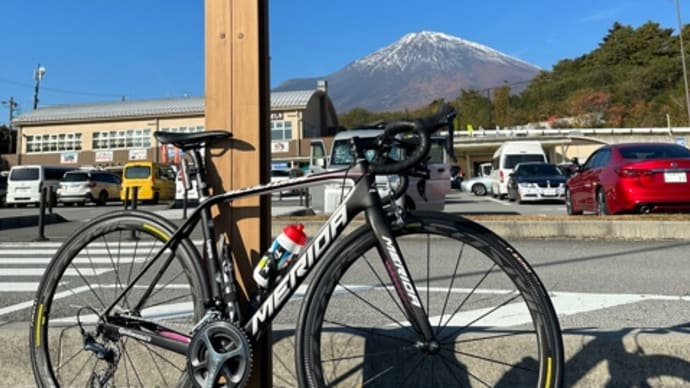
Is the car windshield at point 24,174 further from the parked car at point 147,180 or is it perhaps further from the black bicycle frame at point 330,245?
the black bicycle frame at point 330,245

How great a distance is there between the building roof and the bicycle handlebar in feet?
155

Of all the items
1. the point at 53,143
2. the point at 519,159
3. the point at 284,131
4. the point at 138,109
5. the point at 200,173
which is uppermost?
the point at 138,109

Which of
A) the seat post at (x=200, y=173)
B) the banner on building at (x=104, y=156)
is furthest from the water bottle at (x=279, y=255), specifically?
the banner on building at (x=104, y=156)

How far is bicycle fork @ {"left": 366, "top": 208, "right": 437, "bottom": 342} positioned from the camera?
1858 millimetres

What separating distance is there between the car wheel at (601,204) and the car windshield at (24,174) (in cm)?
2400

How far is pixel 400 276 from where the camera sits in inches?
74.3

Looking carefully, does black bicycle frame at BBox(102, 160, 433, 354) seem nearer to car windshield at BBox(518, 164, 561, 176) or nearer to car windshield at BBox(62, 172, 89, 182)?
car windshield at BBox(518, 164, 561, 176)

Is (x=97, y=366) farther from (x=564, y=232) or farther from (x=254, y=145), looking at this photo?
(x=564, y=232)

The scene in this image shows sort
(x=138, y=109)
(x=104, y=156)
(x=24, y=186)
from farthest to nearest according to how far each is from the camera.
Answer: (x=138, y=109) → (x=104, y=156) → (x=24, y=186)

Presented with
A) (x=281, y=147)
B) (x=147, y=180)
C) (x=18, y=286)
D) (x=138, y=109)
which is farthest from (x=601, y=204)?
(x=138, y=109)

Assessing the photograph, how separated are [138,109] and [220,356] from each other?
176 ft

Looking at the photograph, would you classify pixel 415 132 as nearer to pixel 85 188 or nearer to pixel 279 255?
pixel 279 255

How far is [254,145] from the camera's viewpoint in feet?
7.69

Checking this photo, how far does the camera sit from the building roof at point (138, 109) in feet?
162
